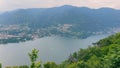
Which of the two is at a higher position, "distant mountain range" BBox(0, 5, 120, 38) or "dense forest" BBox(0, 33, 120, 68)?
"dense forest" BBox(0, 33, 120, 68)

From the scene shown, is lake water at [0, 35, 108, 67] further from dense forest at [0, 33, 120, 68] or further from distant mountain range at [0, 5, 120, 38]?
distant mountain range at [0, 5, 120, 38]

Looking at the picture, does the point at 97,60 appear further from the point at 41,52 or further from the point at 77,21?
the point at 77,21

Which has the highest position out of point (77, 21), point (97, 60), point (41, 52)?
point (97, 60)

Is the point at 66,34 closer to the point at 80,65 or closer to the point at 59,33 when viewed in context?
the point at 59,33

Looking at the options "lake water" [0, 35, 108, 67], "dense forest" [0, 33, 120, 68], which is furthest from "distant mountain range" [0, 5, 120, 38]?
"dense forest" [0, 33, 120, 68]

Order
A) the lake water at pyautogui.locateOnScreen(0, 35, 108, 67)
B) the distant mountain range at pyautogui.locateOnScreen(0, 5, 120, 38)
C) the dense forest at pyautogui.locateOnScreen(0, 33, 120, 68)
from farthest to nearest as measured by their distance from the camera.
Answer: the distant mountain range at pyautogui.locateOnScreen(0, 5, 120, 38) < the lake water at pyautogui.locateOnScreen(0, 35, 108, 67) < the dense forest at pyautogui.locateOnScreen(0, 33, 120, 68)

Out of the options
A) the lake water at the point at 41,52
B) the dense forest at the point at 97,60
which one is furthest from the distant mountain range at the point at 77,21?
the dense forest at the point at 97,60

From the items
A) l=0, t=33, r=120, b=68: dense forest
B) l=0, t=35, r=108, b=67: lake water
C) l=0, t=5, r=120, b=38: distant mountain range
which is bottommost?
l=0, t=5, r=120, b=38: distant mountain range

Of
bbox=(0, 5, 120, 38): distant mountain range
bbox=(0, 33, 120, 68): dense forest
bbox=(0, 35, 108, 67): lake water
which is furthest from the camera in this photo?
bbox=(0, 5, 120, 38): distant mountain range

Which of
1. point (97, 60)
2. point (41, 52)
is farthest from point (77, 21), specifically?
point (97, 60)

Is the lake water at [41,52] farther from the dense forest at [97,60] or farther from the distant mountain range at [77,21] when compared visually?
the distant mountain range at [77,21]

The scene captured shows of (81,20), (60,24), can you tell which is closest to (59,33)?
(60,24)
